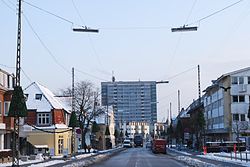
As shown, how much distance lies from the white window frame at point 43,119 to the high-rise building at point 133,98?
47872 millimetres

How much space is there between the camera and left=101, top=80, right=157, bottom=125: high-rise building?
136 metres

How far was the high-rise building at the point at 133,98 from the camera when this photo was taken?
447 ft

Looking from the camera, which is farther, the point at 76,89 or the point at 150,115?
the point at 150,115

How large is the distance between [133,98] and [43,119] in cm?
7973

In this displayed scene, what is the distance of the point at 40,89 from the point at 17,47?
4327cm

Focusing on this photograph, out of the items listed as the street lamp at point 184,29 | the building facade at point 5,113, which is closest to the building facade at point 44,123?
the building facade at point 5,113

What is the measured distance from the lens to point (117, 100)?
146 metres

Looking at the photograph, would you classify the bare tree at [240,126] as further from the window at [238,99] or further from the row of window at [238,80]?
the row of window at [238,80]

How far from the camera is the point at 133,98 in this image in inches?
6014

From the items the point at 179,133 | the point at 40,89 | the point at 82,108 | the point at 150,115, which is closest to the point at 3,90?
the point at 40,89

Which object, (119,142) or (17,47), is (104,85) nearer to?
(119,142)

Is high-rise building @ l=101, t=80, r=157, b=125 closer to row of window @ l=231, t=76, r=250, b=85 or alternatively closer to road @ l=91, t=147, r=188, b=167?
row of window @ l=231, t=76, r=250, b=85

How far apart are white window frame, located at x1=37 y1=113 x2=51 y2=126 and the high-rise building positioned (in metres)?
47.9

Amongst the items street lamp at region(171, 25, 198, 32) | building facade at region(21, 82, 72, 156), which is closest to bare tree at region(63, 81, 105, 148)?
building facade at region(21, 82, 72, 156)
